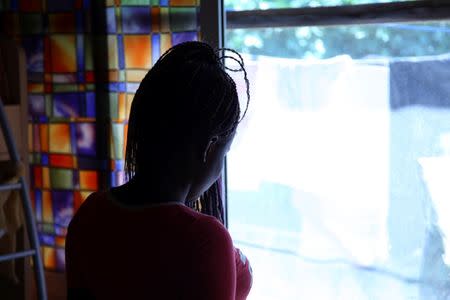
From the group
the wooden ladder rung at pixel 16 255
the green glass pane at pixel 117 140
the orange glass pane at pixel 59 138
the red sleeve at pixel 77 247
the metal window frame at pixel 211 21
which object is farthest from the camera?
the orange glass pane at pixel 59 138

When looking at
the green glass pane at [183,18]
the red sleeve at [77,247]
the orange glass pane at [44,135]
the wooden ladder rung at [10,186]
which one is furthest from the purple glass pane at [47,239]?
the red sleeve at [77,247]

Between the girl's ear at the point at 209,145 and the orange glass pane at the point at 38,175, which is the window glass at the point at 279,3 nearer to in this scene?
the orange glass pane at the point at 38,175

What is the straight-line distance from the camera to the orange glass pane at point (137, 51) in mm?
1771

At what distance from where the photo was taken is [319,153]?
169 centimetres

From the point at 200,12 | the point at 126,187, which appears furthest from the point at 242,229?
the point at 126,187

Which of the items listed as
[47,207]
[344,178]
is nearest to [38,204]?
[47,207]

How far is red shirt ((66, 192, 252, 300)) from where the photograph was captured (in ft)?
2.29

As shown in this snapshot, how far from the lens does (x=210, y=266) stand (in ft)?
2.28

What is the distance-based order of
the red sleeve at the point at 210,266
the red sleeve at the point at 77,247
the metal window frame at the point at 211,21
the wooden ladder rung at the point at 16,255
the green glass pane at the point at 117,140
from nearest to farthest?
the red sleeve at the point at 210,266 → the red sleeve at the point at 77,247 → the wooden ladder rung at the point at 16,255 → the metal window frame at the point at 211,21 → the green glass pane at the point at 117,140

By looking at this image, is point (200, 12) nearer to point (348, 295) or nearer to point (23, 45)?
point (23, 45)

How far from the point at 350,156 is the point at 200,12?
60 centimetres

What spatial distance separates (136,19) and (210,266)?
48.3 inches

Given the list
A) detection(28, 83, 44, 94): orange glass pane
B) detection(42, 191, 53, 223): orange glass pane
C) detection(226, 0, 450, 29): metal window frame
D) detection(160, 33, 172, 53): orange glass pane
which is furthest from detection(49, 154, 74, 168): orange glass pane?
detection(226, 0, 450, 29): metal window frame

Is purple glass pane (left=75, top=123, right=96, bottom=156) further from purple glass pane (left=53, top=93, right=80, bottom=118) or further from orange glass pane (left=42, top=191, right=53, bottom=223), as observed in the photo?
orange glass pane (left=42, top=191, right=53, bottom=223)
